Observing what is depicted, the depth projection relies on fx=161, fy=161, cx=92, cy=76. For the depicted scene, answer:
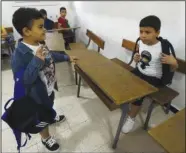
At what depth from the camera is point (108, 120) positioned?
1.82 m

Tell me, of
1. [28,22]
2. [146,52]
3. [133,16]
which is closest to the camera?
[28,22]

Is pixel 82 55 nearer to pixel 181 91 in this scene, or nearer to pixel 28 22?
pixel 28 22

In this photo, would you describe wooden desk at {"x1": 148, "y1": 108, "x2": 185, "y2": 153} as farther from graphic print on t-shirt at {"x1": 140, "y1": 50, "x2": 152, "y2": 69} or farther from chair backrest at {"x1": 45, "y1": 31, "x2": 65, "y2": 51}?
chair backrest at {"x1": 45, "y1": 31, "x2": 65, "y2": 51}

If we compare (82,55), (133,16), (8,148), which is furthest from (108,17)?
(8,148)

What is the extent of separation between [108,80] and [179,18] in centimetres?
97

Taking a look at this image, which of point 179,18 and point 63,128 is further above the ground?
point 179,18

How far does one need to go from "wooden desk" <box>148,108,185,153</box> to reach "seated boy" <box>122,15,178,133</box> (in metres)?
0.71

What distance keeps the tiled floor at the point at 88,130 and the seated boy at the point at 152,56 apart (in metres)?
0.17

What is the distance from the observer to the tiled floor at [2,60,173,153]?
1511 millimetres

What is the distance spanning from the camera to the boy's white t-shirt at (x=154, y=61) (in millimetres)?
1432

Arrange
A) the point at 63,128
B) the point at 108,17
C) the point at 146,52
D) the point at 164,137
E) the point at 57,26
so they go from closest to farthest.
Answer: the point at 164,137, the point at 146,52, the point at 63,128, the point at 108,17, the point at 57,26

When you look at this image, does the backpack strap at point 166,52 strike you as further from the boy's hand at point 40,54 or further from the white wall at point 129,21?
the boy's hand at point 40,54

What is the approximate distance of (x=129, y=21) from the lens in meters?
2.15

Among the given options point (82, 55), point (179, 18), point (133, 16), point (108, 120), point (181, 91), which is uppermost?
point (133, 16)
